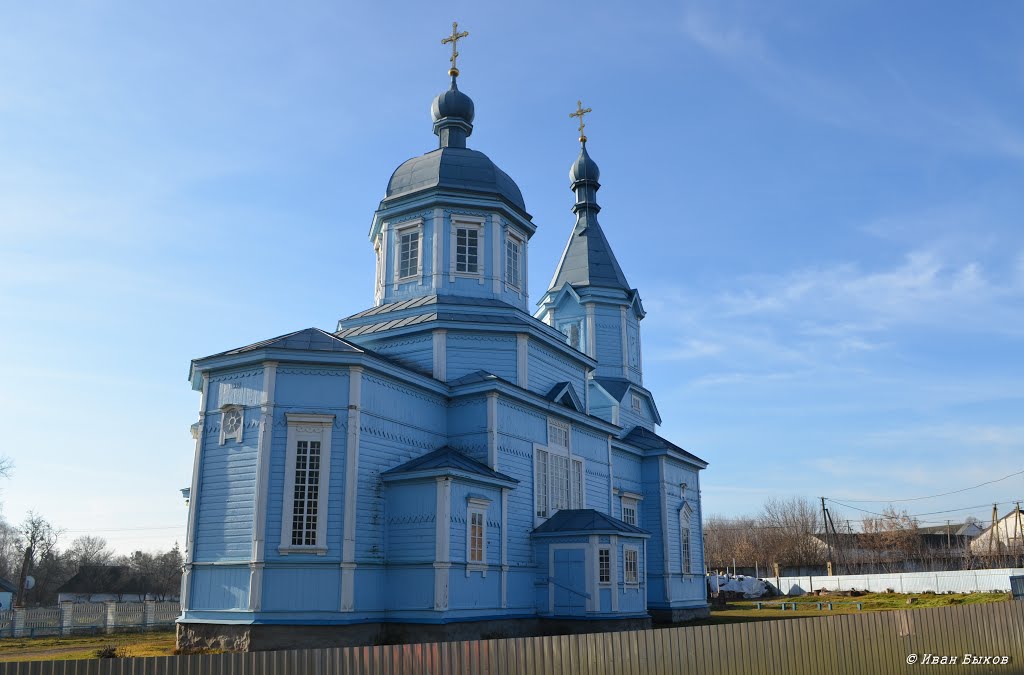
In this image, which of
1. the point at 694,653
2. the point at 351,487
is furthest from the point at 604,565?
the point at 694,653

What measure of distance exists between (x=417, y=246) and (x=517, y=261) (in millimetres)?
3120

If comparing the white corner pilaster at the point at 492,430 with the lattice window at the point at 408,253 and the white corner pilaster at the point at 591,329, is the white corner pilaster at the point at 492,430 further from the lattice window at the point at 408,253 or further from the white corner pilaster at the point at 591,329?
the white corner pilaster at the point at 591,329

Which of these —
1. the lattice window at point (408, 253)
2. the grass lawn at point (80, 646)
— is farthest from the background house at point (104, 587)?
the lattice window at point (408, 253)

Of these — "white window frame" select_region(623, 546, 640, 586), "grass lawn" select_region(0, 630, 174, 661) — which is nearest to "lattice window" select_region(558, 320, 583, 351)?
"white window frame" select_region(623, 546, 640, 586)

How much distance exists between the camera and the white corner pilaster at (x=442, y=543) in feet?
56.7

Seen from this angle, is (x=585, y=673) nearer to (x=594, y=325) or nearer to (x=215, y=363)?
(x=215, y=363)

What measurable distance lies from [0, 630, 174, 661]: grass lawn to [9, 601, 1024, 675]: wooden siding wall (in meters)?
8.77

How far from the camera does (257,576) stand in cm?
1639

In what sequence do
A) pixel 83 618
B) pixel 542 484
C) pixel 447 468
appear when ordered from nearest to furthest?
pixel 447 468 → pixel 542 484 → pixel 83 618

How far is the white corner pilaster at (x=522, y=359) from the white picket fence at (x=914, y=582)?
101ft

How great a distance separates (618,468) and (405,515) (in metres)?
12.0

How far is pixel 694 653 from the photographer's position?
1122 centimetres

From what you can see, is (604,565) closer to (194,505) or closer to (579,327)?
(194,505)

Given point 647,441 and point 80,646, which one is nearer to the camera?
point 80,646
